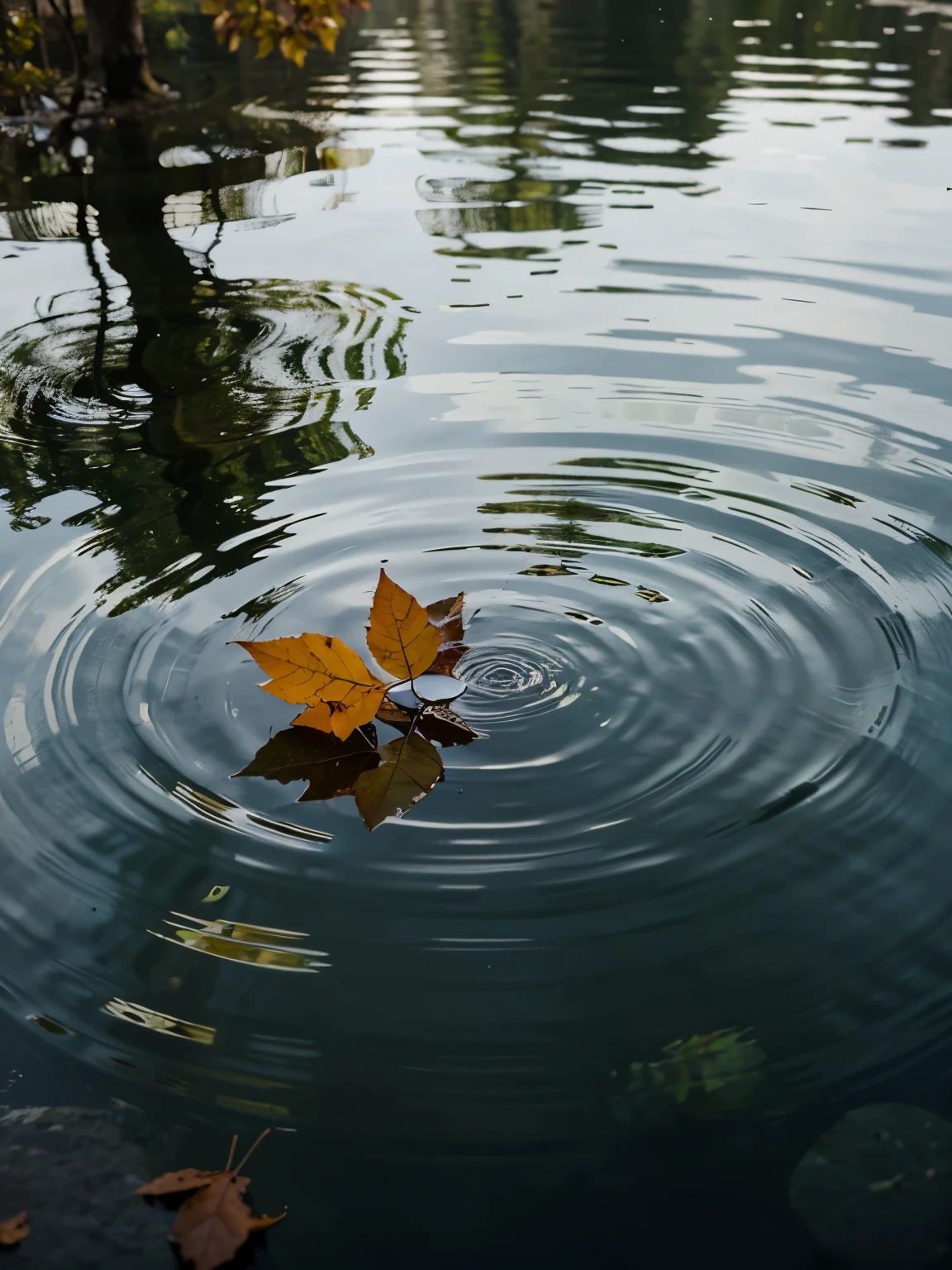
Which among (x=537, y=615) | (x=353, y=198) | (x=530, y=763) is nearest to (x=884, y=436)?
(x=537, y=615)

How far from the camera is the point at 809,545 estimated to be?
8.49 ft

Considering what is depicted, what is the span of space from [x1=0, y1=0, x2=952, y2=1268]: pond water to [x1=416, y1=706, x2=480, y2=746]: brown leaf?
0.04 meters

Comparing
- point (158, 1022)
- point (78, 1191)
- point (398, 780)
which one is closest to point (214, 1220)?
point (78, 1191)

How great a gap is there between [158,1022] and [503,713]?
84 cm

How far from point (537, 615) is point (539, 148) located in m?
5.55

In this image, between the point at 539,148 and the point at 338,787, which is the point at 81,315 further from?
the point at 539,148

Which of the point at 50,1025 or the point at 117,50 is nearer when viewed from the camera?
the point at 50,1025

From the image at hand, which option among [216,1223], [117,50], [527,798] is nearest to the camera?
[216,1223]

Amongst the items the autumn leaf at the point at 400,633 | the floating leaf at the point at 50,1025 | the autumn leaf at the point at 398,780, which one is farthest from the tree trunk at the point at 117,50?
the floating leaf at the point at 50,1025

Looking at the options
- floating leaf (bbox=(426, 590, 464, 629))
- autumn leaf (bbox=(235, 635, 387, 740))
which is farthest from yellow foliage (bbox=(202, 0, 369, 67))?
autumn leaf (bbox=(235, 635, 387, 740))

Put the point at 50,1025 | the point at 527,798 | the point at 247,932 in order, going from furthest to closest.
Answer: the point at 527,798 < the point at 247,932 < the point at 50,1025

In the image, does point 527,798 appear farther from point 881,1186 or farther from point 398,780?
point 881,1186

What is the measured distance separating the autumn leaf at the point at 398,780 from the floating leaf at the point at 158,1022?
0.44 metres

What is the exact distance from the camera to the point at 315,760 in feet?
6.58
